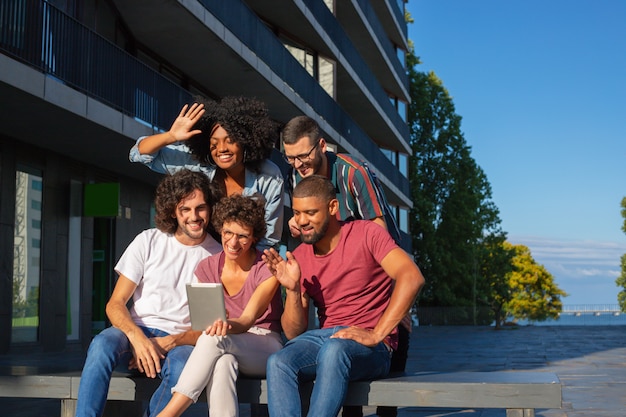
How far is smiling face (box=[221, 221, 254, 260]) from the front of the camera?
16.5 ft

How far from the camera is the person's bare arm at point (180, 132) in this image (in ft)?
18.4

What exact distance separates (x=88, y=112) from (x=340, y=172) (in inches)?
360

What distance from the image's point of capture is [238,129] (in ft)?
18.5

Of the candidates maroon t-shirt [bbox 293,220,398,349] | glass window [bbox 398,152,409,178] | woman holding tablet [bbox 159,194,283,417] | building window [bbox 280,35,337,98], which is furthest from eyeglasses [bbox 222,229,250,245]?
glass window [bbox 398,152,409,178]

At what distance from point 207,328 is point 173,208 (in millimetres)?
981

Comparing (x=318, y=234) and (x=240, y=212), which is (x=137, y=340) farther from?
(x=318, y=234)

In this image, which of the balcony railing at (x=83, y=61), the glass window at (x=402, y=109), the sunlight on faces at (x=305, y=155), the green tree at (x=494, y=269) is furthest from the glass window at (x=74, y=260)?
the green tree at (x=494, y=269)

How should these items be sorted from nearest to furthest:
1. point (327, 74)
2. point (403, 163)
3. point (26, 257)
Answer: point (26, 257) < point (327, 74) < point (403, 163)

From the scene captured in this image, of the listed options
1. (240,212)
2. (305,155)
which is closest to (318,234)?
(240,212)

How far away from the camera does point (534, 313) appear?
83.2m

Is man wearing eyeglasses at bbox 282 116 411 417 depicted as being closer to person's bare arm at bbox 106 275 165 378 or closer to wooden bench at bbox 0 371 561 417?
wooden bench at bbox 0 371 561 417

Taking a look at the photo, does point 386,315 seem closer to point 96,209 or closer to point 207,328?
point 207,328

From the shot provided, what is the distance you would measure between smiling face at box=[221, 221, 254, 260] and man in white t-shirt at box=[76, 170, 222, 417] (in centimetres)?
34

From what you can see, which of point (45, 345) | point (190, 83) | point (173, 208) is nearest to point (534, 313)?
point (190, 83)
